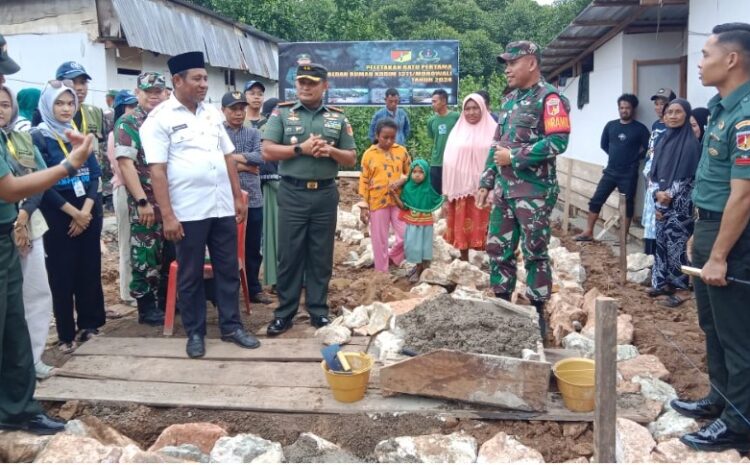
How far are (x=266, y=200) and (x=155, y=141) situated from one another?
188 centimetres

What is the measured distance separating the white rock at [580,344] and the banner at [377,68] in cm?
926

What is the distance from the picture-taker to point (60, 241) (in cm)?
433

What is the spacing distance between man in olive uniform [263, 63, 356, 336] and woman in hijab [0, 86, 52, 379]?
152 cm

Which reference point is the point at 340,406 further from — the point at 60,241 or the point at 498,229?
the point at 60,241

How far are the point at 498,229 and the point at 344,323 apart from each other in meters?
1.33

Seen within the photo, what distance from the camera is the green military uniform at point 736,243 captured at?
2.94 m

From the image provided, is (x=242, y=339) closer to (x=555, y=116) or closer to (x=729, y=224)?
(x=555, y=116)

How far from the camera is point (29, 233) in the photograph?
145 inches

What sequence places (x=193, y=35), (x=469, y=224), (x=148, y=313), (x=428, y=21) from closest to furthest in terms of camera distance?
(x=148, y=313), (x=469, y=224), (x=193, y=35), (x=428, y=21)

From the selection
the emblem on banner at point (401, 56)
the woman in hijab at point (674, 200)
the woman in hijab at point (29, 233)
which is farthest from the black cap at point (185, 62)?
the emblem on banner at point (401, 56)

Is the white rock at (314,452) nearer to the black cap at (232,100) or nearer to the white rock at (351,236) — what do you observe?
the black cap at (232,100)

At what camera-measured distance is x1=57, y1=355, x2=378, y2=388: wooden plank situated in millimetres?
3850

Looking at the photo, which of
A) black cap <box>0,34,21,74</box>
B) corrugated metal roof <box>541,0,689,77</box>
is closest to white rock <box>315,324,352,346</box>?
black cap <box>0,34,21,74</box>

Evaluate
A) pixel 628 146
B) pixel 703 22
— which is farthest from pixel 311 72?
pixel 628 146
